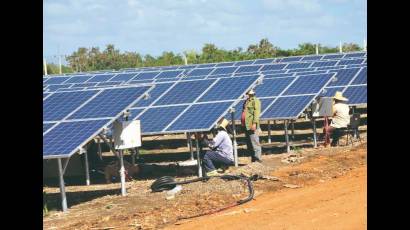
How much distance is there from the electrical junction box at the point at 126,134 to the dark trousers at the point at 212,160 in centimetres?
174

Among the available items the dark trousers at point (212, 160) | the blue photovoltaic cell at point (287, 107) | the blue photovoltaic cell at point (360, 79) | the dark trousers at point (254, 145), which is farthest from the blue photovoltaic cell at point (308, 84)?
the dark trousers at point (212, 160)

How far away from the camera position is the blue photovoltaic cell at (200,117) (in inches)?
596

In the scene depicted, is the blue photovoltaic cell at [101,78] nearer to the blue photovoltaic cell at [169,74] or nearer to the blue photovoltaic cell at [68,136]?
the blue photovoltaic cell at [169,74]

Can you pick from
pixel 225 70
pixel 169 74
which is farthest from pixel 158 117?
pixel 225 70

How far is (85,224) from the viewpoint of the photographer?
11227mm

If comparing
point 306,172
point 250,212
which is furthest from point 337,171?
point 250,212

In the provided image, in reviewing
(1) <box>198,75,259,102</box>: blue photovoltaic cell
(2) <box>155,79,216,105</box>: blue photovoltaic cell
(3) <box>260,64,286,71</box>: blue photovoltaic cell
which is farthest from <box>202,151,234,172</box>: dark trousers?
(3) <box>260,64,286,71</box>: blue photovoltaic cell

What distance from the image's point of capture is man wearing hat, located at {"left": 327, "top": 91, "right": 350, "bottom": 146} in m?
19.1

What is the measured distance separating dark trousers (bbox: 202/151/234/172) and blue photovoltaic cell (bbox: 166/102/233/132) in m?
0.61

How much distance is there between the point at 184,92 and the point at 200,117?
2.35m

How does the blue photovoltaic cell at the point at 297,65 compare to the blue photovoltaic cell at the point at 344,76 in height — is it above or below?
above
